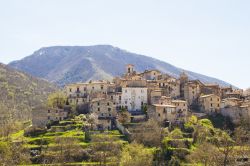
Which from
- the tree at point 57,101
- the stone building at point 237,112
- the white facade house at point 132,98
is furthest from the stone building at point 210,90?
the tree at point 57,101

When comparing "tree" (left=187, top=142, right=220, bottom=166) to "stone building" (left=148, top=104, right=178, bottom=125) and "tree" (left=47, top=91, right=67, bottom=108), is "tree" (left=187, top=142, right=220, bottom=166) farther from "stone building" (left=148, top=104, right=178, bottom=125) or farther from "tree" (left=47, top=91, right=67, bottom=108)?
"tree" (left=47, top=91, right=67, bottom=108)

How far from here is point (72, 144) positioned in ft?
280

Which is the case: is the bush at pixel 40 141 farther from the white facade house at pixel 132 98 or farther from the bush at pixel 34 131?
the white facade house at pixel 132 98

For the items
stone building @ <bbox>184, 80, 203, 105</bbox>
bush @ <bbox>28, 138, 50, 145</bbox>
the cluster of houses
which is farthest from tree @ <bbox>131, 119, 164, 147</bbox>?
stone building @ <bbox>184, 80, 203, 105</bbox>

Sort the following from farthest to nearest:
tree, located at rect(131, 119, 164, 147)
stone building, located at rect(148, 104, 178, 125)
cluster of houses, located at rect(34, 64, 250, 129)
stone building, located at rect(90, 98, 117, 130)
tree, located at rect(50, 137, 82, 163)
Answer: stone building, located at rect(90, 98, 117, 130)
cluster of houses, located at rect(34, 64, 250, 129)
stone building, located at rect(148, 104, 178, 125)
tree, located at rect(131, 119, 164, 147)
tree, located at rect(50, 137, 82, 163)

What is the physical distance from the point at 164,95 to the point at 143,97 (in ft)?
18.5

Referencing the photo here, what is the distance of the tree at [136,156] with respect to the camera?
75812 millimetres

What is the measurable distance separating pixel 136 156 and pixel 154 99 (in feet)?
93.5

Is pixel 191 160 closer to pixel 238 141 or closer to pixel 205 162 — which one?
pixel 205 162

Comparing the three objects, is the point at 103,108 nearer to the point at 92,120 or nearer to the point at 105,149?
the point at 92,120

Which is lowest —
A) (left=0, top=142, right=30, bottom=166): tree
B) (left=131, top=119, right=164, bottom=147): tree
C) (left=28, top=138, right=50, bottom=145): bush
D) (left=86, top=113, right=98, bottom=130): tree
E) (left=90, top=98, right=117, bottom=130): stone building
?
(left=0, top=142, right=30, bottom=166): tree

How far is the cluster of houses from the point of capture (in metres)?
99.1

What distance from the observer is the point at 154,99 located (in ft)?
344

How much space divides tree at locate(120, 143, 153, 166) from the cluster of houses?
48.2ft
